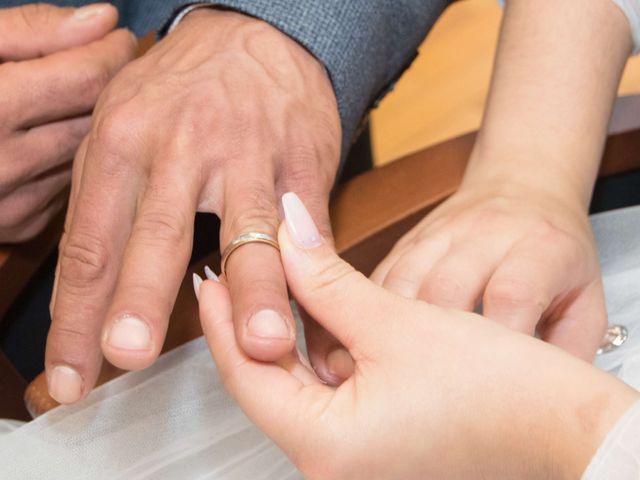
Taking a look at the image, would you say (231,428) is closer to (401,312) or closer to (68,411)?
(68,411)

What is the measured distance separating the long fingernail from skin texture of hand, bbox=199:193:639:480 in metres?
0.04

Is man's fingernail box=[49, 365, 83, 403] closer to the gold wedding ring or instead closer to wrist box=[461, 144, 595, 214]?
the gold wedding ring

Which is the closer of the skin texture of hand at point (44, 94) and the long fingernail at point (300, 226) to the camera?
the long fingernail at point (300, 226)

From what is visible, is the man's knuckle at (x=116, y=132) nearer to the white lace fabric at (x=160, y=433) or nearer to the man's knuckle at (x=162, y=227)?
the man's knuckle at (x=162, y=227)

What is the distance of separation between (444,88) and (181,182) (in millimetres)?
909

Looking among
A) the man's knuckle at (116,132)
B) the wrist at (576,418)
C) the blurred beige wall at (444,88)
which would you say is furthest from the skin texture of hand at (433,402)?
the blurred beige wall at (444,88)

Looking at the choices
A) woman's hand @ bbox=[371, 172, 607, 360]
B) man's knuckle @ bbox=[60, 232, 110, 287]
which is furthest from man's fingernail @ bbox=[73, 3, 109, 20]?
woman's hand @ bbox=[371, 172, 607, 360]

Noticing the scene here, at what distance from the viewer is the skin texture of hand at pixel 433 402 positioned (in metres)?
0.38

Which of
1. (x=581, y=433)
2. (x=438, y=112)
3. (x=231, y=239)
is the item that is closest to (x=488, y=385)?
(x=581, y=433)

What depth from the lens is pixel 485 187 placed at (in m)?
0.64

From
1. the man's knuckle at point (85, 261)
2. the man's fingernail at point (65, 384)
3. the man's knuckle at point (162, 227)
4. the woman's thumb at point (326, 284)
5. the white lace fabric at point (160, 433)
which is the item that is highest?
the woman's thumb at point (326, 284)

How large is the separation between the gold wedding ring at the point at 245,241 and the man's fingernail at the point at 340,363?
0.27 ft

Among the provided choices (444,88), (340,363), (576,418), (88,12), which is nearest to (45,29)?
(88,12)

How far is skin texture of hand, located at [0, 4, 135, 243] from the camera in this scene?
67 cm
